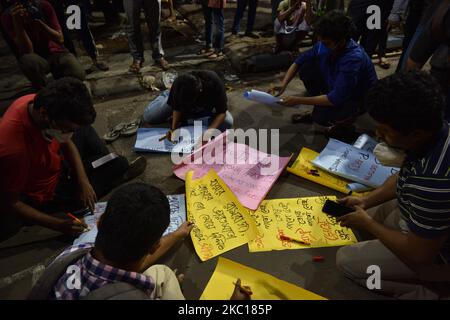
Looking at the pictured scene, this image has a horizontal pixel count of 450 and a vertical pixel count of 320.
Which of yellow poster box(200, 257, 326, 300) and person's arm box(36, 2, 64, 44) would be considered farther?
person's arm box(36, 2, 64, 44)

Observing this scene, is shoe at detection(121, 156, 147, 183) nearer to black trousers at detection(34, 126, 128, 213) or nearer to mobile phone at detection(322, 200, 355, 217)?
black trousers at detection(34, 126, 128, 213)

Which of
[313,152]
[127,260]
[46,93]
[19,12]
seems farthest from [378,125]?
[19,12]

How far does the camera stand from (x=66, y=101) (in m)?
1.48

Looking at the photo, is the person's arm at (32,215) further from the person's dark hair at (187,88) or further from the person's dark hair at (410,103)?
the person's dark hair at (410,103)

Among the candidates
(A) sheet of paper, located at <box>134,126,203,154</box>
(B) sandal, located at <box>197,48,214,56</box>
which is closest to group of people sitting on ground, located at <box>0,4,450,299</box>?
(A) sheet of paper, located at <box>134,126,203,154</box>

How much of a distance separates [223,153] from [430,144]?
4.86ft

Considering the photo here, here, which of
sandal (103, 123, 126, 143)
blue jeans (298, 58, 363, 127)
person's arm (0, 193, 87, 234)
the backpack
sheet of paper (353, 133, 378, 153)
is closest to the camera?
the backpack

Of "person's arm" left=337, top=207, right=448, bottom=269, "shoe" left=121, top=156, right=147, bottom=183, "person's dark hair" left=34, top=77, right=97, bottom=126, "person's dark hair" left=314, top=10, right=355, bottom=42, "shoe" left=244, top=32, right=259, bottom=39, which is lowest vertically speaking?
"shoe" left=121, top=156, right=147, bottom=183

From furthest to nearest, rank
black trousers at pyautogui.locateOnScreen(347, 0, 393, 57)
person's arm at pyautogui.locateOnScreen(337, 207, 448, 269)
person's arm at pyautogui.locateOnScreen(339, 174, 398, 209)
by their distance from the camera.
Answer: black trousers at pyautogui.locateOnScreen(347, 0, 393, 57)
person's arm at pyautogui.locateOnScreen(339, 174, 398, 209)
person's arm at pyautogui.locateOnScreen(337, 207, 448, 269)

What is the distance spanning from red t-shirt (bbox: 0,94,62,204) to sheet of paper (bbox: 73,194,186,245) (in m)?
0.40

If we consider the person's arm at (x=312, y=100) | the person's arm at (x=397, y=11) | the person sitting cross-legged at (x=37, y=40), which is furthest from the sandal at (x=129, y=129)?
the person's arm at (x=397, y=11)

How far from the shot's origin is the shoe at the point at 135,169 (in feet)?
7.68

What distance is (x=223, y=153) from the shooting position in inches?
96.7

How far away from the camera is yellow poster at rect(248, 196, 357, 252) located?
187 cm
